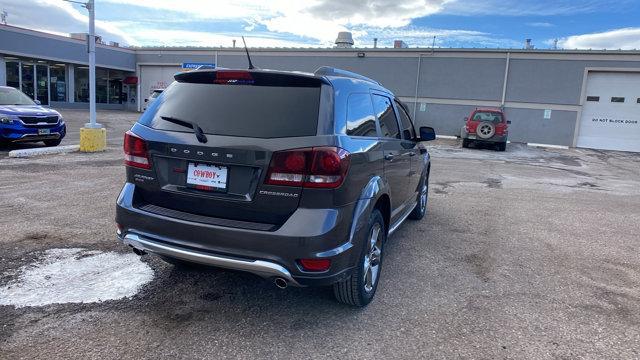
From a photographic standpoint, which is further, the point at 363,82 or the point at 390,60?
the point at 390,60

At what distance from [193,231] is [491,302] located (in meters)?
2.53

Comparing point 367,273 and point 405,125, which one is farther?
point 405,125

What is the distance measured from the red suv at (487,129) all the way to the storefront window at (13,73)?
26712 mm

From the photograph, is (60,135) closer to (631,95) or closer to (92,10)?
(92,10)

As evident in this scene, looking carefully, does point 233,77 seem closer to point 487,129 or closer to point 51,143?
point 51,143

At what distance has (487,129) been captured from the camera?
65.3 feet

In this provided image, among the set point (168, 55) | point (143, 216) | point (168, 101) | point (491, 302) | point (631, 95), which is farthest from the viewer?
point (168, 55)

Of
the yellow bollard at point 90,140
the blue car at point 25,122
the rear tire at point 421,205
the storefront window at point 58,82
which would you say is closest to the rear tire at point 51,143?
the blue car at point 25,122

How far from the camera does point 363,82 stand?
4008 mm

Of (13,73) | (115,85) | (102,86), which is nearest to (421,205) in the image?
(13,73)

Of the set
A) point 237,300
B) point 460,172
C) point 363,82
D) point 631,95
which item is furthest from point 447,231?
point 631,95

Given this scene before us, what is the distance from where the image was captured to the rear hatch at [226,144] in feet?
9.89

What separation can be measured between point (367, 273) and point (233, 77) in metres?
1.85

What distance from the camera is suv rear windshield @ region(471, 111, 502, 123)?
20.1 m
